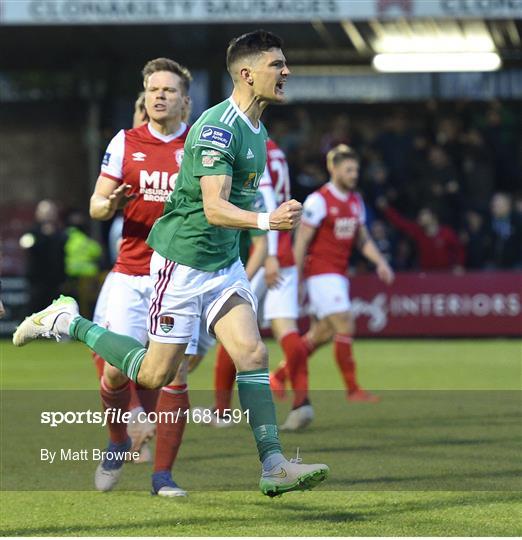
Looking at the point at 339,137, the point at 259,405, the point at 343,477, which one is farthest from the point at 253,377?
the point at 339,137

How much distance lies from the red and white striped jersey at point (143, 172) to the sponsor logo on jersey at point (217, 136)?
138 centimetres

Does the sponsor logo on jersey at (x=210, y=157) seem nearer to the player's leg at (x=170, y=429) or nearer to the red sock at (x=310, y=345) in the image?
the player's leg at (x=170, y=429)

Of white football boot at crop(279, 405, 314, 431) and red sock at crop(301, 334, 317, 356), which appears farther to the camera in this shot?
red sock at crop(301, 334, 317, 356)

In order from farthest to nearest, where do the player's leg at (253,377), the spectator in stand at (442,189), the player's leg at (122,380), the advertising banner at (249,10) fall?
the spectator in stand at (442,189) < the advertising banner at (249,10) < the player's leg at (122,380) < the player's leg at (253,377)

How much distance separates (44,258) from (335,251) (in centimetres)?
922

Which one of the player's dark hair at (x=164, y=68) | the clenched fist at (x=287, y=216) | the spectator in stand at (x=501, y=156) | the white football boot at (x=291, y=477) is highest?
the spectator in stand at (x=501, y=156)

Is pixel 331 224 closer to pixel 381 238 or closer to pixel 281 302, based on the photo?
pixel 281 302

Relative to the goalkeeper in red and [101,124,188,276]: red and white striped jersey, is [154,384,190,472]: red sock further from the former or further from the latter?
[101,124,188,276]: red and white striped jersey

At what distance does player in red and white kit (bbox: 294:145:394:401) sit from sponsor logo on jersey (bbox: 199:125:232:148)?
5.51 m

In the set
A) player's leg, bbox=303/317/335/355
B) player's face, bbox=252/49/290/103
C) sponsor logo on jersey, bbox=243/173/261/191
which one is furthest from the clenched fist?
player's leg, bbox=303/317/335/355

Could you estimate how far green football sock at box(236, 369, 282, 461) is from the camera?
6.31m

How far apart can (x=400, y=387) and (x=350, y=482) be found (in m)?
5.68

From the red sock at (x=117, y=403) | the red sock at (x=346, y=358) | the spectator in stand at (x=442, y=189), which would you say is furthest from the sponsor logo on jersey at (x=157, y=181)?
the spectator in stand at (x=442, y=189)

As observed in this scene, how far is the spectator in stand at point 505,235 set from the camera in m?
20.3
